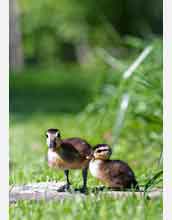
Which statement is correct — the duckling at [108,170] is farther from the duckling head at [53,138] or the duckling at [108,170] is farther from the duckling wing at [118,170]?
the duckling head at [53,138]

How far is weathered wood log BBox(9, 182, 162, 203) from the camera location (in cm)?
201

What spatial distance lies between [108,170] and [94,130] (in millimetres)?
2028

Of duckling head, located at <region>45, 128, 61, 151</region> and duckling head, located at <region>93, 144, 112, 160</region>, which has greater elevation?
duckling head, located at <region>45, 128, 61, 151</region>

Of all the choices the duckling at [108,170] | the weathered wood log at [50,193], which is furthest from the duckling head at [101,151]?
the weathered wood log at [50,193]

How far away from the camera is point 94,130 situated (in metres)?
4.03

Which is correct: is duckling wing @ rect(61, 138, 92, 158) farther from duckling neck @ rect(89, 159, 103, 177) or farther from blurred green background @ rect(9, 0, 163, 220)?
blurred green background @ rect(9, 0, 163, 220)

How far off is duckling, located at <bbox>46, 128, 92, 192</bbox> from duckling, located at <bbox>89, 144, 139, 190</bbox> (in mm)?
27

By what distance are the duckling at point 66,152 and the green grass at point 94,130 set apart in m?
0.13

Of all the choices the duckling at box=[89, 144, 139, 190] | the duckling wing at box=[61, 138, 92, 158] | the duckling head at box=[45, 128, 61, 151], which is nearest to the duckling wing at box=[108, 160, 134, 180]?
the duckling at box=[89, 144, 139, 190]

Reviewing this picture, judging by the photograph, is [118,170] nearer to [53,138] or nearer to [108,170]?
[108,170]

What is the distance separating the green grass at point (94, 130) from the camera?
2.00m

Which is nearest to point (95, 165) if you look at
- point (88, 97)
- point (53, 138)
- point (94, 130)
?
point (53, 138)
